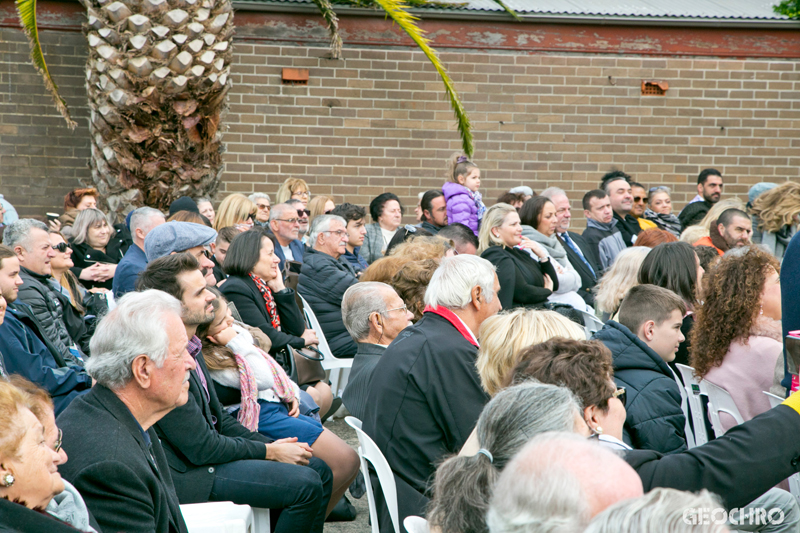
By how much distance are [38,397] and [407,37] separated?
27.4 feet

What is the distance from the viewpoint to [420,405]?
116 inches

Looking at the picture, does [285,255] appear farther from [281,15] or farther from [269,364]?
[281,15]

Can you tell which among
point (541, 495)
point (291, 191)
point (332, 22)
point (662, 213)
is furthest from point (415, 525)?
point (332, 22)

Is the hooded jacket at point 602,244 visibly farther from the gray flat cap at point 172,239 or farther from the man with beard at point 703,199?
the gray flat cap at point 172,239

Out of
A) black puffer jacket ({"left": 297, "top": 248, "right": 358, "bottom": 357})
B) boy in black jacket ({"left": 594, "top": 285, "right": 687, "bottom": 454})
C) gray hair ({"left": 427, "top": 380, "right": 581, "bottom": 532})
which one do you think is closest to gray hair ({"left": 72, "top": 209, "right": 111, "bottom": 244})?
black puffer jacket ({"left": 297, "top": 248, "right": 358, "bottom": 357})

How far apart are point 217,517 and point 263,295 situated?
2.25 meters

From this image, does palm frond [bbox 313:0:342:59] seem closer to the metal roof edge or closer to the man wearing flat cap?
the metal roof edge

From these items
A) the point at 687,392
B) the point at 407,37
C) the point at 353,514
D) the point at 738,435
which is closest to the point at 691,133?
the point at 407,37

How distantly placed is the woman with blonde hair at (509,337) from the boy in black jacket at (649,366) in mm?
387

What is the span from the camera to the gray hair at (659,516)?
1141mm

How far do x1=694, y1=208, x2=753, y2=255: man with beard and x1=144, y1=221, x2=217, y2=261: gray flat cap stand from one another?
4079 mm

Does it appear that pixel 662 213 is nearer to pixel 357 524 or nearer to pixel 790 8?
pixel 790 8

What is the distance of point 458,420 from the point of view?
9.41 ft

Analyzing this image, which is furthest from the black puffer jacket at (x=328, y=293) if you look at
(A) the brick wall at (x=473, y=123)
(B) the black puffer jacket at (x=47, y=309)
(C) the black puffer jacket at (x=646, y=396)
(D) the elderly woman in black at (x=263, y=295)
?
(A) the brick wall at (x=473, y=123)
